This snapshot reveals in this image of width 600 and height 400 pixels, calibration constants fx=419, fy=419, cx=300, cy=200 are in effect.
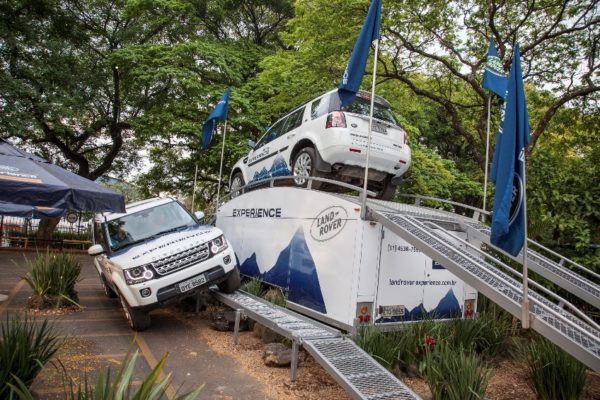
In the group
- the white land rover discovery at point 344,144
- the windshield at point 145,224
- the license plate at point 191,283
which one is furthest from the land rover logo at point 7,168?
the white land rover discovery at point 344,144

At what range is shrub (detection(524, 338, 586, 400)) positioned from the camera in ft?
14.5

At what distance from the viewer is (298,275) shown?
6672 mm

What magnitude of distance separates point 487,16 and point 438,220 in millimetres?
7895

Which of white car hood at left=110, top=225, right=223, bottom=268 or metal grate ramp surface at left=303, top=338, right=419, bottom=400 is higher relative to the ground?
white car hood at left=110, top=225, right=223, bottom=268

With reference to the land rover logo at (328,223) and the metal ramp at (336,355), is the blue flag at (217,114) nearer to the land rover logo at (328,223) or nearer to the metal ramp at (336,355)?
the land rover logo at (328,223)

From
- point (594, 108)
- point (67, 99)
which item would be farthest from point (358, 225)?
point (67, 99)

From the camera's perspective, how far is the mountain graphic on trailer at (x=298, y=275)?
6.22 m

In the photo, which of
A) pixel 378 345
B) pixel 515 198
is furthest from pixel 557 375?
pixel 515 198

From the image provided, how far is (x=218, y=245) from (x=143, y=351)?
79.9 inches

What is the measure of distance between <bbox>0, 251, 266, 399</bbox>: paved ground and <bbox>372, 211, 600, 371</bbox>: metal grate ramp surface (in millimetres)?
2532

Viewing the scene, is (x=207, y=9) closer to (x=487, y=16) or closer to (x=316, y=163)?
(x=487, y=16)

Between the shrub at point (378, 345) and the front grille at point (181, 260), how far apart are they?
295 centimetres

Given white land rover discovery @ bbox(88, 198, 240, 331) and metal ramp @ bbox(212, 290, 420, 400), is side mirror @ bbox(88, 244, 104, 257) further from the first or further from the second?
metal ramp @ bbox(212, 290, 420, 400)

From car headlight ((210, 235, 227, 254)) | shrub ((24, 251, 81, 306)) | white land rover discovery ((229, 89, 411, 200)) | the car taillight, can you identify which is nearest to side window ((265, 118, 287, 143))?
white land rover discovery ((229, 89, 411, 200))
